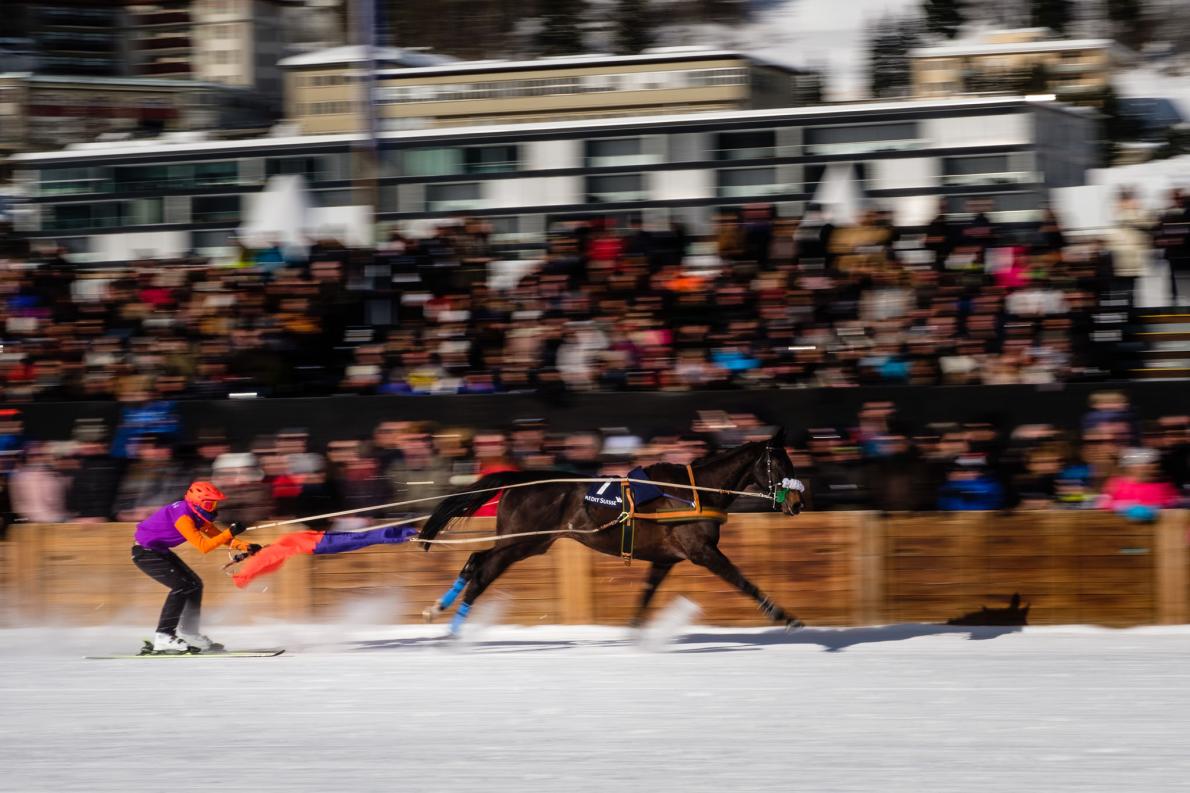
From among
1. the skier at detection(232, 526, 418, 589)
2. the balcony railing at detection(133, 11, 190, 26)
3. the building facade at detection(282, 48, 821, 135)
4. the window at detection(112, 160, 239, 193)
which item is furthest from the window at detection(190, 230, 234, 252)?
the balcony railing at detection(133, 11, 190, 26)

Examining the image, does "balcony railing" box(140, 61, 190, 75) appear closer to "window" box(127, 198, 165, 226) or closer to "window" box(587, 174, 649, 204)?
"window" box(127, 198, 165, 226)

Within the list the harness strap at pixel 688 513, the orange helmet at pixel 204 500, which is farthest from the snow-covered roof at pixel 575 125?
the orange helmet at pixel 204 500

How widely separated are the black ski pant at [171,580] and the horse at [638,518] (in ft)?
5.66

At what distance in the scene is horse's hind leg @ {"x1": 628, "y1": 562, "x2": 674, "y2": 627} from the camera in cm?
1212

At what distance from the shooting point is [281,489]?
13.0m

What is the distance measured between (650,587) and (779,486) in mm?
1423

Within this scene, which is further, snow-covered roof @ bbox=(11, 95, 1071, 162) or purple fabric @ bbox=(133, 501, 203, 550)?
snow-covered roof @ bbox=(11, 95, 1071, 162)

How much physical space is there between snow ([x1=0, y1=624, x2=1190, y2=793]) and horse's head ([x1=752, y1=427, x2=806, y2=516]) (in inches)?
42.3

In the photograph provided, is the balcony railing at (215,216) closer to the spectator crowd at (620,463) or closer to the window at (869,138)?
the window at (869,138)

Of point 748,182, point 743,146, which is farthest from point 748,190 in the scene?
point 743,146

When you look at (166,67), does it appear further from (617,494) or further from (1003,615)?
(1003,615)

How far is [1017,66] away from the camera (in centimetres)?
4388

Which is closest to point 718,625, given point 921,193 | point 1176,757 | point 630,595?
point 630,595

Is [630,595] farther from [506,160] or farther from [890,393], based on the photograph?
[506,160]
